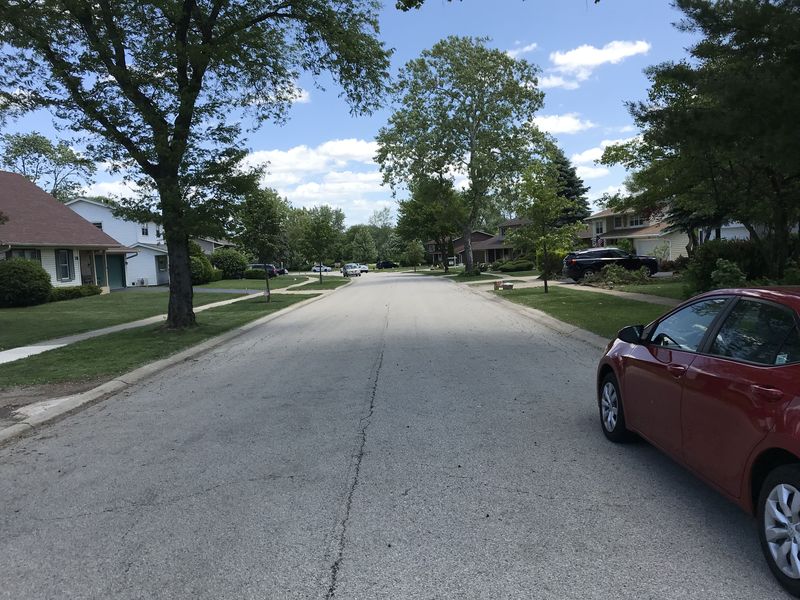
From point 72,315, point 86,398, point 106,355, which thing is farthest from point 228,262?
point 86,398

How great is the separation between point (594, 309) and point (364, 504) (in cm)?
1344

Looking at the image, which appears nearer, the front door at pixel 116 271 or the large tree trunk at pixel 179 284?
the large tree trunk at pixel 179 284

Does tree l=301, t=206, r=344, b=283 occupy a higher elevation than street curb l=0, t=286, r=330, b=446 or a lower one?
higher

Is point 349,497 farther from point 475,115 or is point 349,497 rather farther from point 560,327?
point 475,115

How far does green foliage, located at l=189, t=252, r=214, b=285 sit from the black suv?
84.6 ft

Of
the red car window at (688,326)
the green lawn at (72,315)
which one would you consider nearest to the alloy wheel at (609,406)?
the red car window at (688,326)

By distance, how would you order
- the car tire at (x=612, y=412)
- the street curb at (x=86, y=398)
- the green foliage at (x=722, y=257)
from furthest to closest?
the green foliage at (x=722, y=257) → the street curb at (x=86, y=398) → the car tire at (x=612, y=412)

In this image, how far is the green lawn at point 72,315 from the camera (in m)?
15.5

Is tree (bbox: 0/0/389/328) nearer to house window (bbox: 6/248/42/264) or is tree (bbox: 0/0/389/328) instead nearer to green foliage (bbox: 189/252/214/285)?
house window (bbox: 6/248/42/264)

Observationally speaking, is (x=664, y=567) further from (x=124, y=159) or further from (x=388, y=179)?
(x=388, y=179)

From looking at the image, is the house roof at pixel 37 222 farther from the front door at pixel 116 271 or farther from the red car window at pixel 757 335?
the red car window at pixel 757 335

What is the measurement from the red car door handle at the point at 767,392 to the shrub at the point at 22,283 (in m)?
26.9

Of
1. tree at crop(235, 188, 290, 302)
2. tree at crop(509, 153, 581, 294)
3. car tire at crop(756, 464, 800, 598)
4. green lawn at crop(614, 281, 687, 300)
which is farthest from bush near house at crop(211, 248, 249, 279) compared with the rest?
car tire at crop(756, 464, 800, 598)

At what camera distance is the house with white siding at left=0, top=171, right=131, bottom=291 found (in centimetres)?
2739
